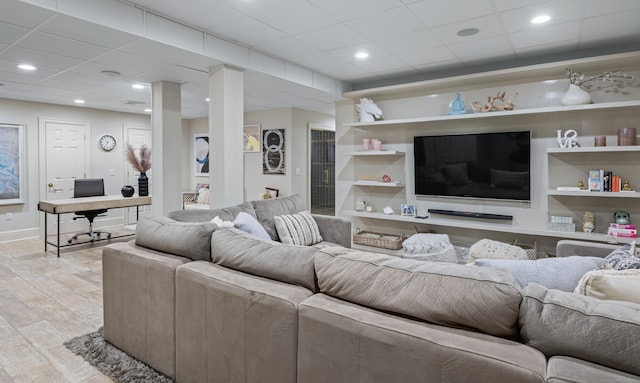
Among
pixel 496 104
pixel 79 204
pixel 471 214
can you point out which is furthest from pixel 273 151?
pixel 496 104

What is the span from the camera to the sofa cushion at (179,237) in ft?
6.48

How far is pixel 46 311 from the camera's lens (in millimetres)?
3066

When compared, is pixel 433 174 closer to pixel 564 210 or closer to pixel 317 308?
pixel 564 210

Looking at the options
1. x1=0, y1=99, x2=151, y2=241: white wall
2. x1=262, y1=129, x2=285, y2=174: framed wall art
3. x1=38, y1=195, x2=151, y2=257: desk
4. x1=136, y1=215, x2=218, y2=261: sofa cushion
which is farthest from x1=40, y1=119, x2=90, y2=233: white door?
x1=136, y1=215, x2=218, y2=261: sofa cushion

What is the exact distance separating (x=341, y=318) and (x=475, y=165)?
3.95 metres

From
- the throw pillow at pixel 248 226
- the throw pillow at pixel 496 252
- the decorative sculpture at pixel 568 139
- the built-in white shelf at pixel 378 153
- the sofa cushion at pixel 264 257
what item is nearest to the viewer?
the sofa cushion at pixel 264 257

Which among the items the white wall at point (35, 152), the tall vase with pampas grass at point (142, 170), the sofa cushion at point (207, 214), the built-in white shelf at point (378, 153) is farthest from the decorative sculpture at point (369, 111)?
the white wall at point (35, 152)

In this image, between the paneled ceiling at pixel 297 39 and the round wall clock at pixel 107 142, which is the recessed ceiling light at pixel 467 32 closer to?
the paneled ceiling at pixel 297 39

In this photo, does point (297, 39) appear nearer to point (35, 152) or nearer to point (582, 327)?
point (582, 327)

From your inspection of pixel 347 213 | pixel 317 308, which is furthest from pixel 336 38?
pixel 317 308

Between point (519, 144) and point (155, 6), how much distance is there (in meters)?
4.06

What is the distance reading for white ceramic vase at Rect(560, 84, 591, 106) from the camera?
12.6 ft

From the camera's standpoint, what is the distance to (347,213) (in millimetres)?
5551

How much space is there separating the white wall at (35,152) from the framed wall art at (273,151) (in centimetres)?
300
